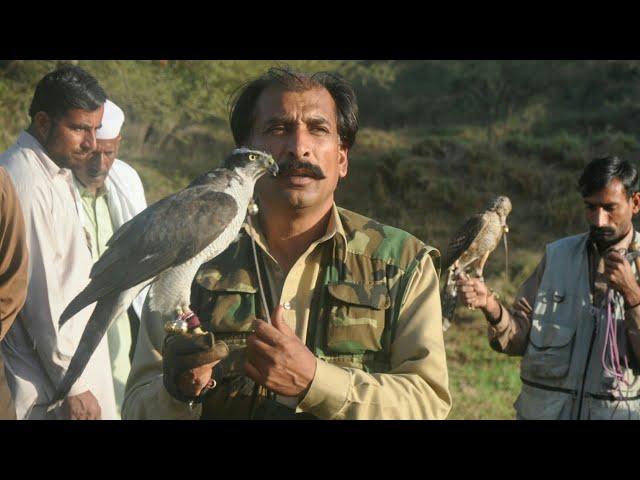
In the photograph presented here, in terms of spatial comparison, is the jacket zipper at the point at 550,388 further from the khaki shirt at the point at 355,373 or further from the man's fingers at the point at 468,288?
the khaki shirt at the point at 355,373

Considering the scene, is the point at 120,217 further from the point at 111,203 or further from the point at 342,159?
the point at 342,159

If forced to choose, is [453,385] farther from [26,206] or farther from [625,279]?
[26,206]

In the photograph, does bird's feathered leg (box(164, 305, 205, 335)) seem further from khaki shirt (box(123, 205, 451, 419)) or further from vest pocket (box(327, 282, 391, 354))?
vest pocket (box(327, 282, 391, 354))

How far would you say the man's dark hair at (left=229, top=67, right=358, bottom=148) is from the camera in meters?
3.25

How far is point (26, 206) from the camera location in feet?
13.4

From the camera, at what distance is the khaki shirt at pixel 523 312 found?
14.5ft

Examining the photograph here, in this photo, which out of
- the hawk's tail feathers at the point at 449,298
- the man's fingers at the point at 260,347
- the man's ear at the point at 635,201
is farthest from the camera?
the hawk's tail feathers at the point at 449,298

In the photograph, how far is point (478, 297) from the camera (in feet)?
14.2

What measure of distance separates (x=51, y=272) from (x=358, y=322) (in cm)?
177

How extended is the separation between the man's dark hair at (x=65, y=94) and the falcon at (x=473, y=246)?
6.93 feet

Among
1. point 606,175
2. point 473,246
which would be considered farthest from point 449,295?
point 606,175

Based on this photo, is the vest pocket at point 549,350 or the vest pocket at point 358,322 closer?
the vest pocket at point 358,322

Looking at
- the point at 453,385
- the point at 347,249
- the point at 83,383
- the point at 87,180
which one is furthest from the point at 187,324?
the point at 453,385

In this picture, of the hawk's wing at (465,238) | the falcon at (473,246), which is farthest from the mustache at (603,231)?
the hawk's wing at (465,238)
